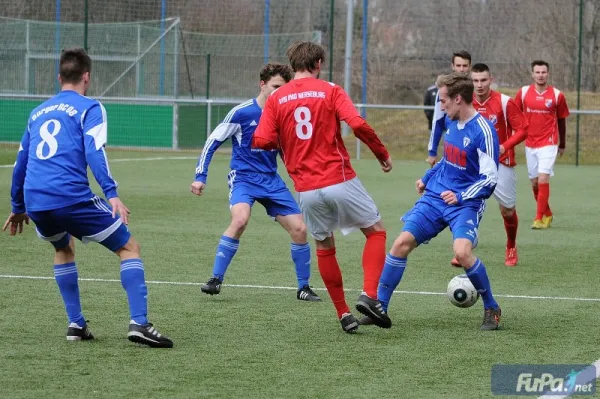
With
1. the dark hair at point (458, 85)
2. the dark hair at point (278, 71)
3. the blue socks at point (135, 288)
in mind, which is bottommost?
the blue socks at point (135, 288)

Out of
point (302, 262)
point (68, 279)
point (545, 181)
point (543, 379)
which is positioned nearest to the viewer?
point (543, 379)

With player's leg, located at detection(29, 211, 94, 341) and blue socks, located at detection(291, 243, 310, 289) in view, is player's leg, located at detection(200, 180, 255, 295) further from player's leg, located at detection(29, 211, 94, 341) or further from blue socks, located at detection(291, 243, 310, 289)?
player's leg, located at detection(29, 211, 94, 341)

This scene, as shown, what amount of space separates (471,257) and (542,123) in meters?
6.91

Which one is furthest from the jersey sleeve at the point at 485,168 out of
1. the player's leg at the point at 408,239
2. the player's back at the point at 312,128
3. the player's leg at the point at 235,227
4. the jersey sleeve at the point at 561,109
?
the jersey sleeve at the point at 561,109

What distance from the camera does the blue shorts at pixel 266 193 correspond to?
8.28m

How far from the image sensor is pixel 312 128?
6.64 meters

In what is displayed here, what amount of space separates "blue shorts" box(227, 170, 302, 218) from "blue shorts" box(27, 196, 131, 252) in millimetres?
2231

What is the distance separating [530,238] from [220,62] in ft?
52.0

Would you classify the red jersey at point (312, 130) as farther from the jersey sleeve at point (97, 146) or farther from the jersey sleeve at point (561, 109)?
the jersey sleeve at point (561, 109)

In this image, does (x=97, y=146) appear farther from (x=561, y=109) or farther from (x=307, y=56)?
(x=561, y=109)

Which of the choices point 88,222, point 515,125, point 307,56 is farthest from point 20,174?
point 515,125

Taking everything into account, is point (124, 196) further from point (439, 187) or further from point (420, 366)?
point (420, 366)

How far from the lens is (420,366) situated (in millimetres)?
5832

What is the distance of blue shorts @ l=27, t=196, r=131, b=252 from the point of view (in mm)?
6043
